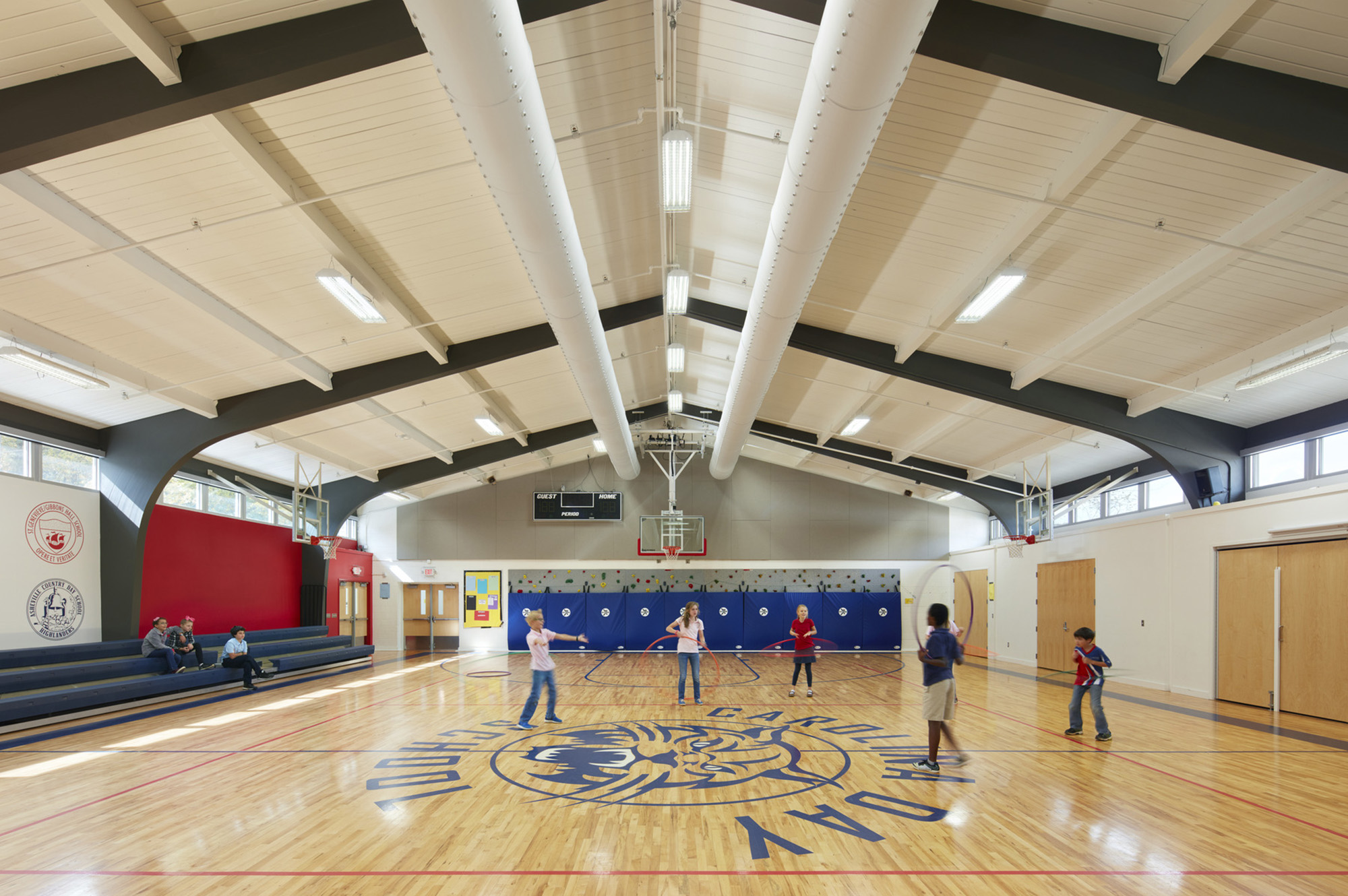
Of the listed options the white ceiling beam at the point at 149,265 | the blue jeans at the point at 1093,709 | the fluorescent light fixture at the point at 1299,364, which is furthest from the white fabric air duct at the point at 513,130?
the fluorescent light fixture at the point at 1299,364

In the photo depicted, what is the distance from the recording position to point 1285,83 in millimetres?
5941

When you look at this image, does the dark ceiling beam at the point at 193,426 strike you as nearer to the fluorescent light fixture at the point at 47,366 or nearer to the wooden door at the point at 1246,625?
the fluorescent light fixture at the point at 47,366

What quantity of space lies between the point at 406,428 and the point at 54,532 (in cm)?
665

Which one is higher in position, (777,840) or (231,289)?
(231,289)

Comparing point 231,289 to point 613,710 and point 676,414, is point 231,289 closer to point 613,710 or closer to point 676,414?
point 613,710

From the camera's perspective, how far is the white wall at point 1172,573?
484 inches

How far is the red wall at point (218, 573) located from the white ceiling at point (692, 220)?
321 cm

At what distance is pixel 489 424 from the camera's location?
56.2ft

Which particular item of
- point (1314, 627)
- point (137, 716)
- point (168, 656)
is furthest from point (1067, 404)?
point (168, 656)

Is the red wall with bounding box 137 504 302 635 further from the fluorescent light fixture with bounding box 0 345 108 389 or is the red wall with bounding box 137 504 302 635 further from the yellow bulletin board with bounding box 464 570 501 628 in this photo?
the fluorescent light fixture with bounding box 0 345 108 389

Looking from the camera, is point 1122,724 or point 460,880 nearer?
point 460,880

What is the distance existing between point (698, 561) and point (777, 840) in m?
19.0

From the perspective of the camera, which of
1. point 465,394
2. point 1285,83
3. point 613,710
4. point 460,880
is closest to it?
point 460,880

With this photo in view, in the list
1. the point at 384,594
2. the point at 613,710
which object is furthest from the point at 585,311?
the point at 384,594
